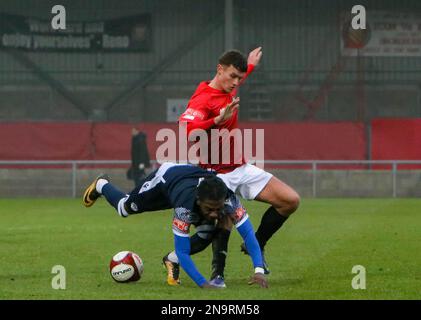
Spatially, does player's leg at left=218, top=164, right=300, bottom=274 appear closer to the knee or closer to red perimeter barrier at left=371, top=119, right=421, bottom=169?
the knee

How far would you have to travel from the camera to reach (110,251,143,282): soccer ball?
11.1 meters

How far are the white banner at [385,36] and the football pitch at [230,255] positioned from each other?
10808 millimetres

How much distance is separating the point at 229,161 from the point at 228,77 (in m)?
0.84

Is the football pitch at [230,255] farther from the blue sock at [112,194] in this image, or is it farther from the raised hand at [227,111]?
the raised hand at [227,111]

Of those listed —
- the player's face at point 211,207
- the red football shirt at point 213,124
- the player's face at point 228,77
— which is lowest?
the player's face at point 211,207

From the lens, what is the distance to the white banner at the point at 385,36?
115 ft

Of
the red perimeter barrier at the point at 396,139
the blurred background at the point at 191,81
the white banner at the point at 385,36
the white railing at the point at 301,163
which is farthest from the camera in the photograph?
the white banner at the point at 385,36

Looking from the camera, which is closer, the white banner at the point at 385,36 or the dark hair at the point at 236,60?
the dark hair at the point at 236,60

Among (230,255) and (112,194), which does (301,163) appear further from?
(112,194)

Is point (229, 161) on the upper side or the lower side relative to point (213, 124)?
lower

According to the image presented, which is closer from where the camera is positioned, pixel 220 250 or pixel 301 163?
pixel 220 250

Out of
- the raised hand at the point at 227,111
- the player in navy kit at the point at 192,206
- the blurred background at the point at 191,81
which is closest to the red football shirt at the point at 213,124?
the raised hand at the point at 227,111

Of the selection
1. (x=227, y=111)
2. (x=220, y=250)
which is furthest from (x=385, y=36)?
(x=227, y=111)

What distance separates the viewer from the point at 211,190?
10227 millimetres
